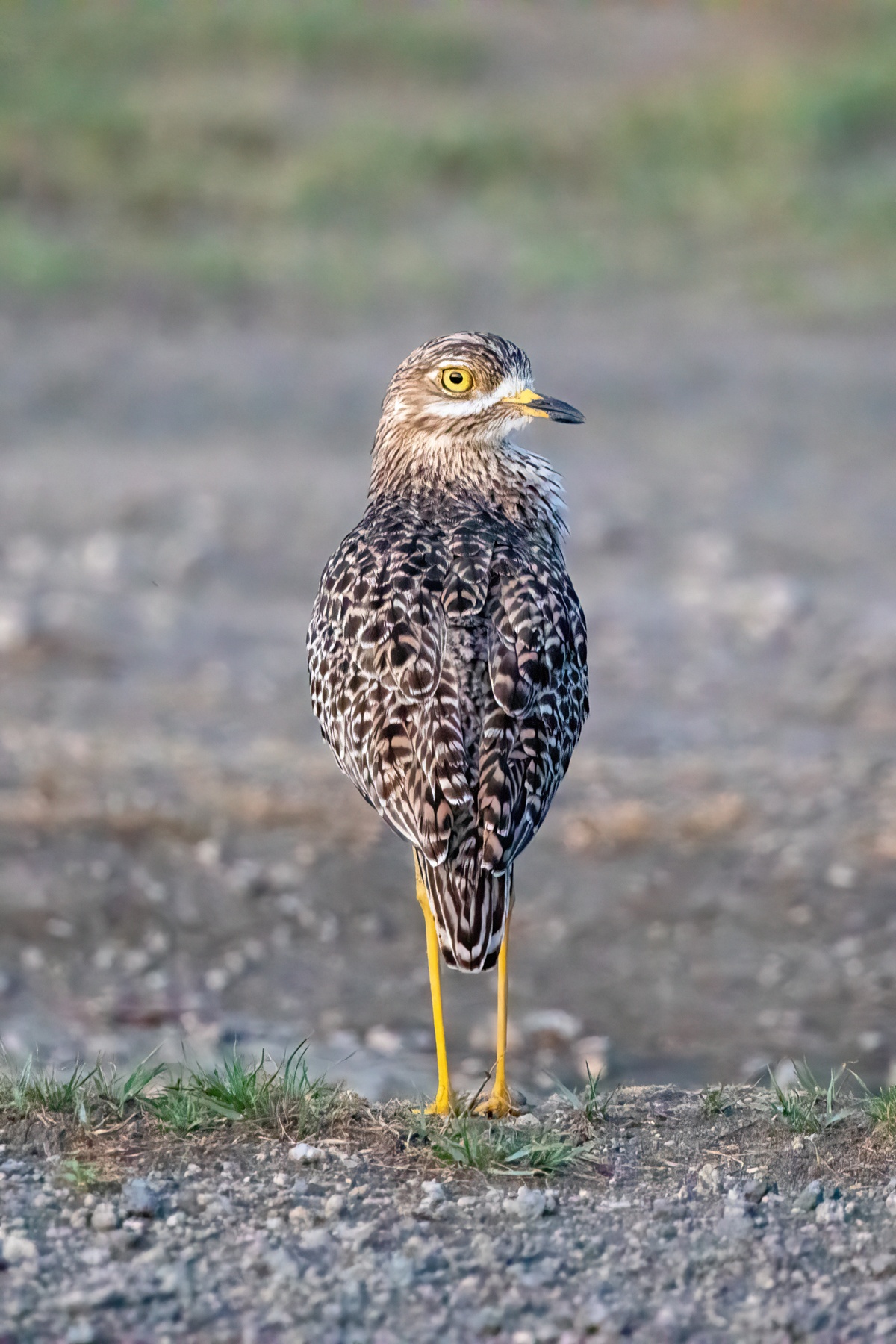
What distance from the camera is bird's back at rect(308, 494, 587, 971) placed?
13.3 ft

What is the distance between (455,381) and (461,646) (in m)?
0.89

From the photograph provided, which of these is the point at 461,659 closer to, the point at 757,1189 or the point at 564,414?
the point at 564,414

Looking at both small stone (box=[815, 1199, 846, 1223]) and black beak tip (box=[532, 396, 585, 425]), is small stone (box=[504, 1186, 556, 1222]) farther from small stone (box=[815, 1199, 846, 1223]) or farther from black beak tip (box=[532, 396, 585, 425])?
black beak tip (box=[532, 396, 585, 425])

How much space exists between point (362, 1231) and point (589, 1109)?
731mm

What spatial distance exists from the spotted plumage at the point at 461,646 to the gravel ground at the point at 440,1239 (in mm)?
525

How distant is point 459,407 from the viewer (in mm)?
Result: 4762

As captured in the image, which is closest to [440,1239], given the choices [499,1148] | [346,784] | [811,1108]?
[499,1148]

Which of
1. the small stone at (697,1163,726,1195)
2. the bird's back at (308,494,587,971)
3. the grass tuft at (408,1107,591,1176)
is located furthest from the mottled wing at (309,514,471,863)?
the small stone at (697,1163,726,1195)

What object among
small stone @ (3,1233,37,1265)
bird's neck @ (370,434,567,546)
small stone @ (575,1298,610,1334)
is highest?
bird's neck @ (370,434,567,546)

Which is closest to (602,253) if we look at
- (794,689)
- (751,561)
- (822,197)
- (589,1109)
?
(822,197)

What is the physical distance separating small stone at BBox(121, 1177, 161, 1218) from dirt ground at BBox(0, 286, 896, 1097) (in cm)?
204

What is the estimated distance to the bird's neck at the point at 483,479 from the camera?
4770mm

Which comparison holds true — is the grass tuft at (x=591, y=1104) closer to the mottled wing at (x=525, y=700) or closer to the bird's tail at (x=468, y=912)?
the bird's tail at (x=468, y=912)

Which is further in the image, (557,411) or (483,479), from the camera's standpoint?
(483,479)
